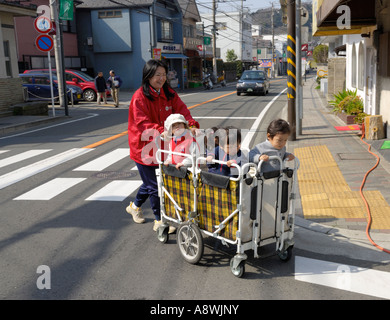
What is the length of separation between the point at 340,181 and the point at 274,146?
10.6 ft

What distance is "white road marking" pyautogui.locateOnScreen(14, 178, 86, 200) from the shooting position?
7020 millimetres

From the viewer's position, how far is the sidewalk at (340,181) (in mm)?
5746

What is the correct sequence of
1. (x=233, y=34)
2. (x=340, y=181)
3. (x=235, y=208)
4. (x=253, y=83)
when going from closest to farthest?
(x=235, y=208)
(x=340, y=181)
(x=253, y=83)
(x=233, y=34)

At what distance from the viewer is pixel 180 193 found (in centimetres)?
472

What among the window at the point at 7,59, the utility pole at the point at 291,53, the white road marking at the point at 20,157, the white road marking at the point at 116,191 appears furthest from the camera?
the window at the point at 7,59

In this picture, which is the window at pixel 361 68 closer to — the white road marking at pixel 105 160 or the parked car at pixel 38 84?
the white road marking at pixel 105 160

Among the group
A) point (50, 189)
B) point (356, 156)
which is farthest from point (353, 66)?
point (50, 189)

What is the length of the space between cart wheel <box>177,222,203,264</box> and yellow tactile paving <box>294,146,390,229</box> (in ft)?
6.45

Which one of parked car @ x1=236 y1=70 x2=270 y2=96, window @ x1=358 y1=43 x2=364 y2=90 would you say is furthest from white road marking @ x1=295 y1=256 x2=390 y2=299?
parked car @ x1=236 y1=70 x2=270 y2=96

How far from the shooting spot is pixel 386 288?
3.95 metres

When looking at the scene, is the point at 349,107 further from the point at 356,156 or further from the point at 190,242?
the point at 190,242

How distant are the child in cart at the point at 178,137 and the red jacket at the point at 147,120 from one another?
134mm

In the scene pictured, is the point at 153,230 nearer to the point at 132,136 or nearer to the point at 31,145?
the point at 132,136

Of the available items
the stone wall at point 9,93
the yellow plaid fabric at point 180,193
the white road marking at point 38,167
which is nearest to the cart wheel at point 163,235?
the yellow plaid fabric at point 180,193
